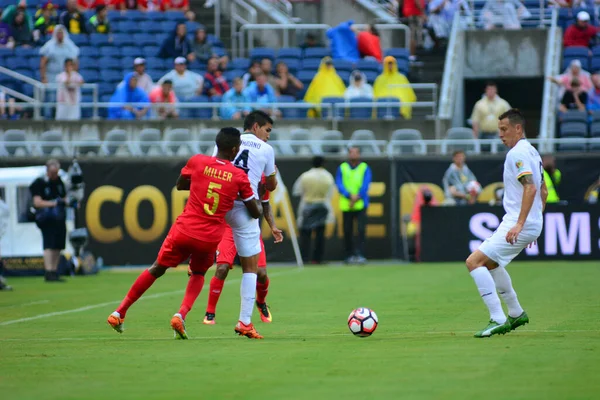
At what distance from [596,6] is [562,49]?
5.69ft

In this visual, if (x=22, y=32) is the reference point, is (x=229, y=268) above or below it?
below

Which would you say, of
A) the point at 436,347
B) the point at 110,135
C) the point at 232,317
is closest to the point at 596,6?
the point at 110,135

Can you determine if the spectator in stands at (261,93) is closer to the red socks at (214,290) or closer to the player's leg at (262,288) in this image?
the player's leg at (262,288)

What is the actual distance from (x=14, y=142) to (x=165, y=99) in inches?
140

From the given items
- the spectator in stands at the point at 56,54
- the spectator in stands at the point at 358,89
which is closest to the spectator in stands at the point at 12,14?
the spectator in stands at the point at 56,54

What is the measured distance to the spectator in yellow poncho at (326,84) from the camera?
91.4 ft

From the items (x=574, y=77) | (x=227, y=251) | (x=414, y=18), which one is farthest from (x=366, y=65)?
(x=227, y=251)

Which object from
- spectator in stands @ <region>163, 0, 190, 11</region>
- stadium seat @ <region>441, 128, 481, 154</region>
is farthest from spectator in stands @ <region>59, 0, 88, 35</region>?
stadium seat @ <region>441, 128, 481, 154</region>

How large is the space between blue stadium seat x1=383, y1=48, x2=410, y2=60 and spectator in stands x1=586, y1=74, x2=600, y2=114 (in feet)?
15.9

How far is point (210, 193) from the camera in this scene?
36.4 feet

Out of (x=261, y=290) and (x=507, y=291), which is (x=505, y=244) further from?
(x=261, y=290)

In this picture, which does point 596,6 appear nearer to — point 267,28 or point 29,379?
point 267,28

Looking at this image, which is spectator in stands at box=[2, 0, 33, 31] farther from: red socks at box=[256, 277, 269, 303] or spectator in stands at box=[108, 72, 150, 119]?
red socks at box=[256, 277, 269, 303]

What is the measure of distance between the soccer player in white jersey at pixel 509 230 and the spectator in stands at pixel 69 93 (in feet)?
58.8
